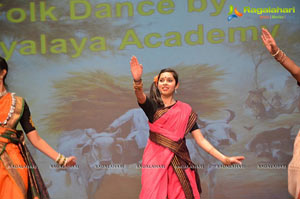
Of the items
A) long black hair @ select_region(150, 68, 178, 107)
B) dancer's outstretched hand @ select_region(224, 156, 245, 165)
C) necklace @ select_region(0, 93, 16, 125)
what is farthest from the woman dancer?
necklace @ select_region(0, 93, 16, 125)

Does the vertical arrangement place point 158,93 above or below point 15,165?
above

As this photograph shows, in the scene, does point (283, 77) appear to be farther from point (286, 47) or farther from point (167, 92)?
point (167, 92)

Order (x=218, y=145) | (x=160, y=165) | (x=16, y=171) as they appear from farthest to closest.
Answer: (x=218, y=145) < (x=160, y=165) < (x=16, y=171)

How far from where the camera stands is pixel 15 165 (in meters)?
2.76

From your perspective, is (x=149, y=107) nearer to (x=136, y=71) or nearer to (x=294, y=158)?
(x=136, y=71)

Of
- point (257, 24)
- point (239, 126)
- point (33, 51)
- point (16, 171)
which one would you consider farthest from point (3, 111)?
point (257, 24)

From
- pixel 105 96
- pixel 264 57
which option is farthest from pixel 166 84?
pixel 264 57

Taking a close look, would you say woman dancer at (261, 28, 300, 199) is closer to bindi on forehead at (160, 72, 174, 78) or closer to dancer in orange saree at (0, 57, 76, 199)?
bindi on forehead at (160, 72, 174, 78)

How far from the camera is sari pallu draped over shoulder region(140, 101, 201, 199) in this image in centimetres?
302

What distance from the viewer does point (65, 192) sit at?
4.47 m

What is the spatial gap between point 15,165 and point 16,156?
0.25 feet

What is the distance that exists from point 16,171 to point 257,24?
3006 mm

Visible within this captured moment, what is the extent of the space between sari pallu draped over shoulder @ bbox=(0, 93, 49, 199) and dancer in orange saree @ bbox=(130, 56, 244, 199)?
80 cm

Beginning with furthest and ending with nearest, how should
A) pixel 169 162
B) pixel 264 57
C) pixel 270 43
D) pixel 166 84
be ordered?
pixel 264 57 < pixel 166 84 < pixel 169 162 < pixel 270 43
